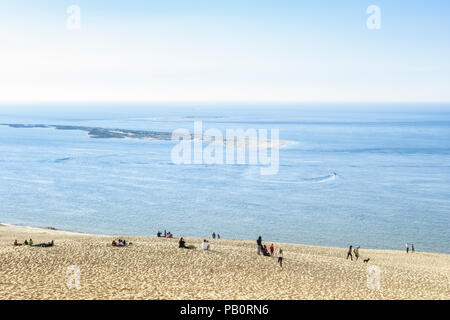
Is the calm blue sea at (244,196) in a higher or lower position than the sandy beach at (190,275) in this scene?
lower

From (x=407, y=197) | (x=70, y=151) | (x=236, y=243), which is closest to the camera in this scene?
(x=236, y=243)

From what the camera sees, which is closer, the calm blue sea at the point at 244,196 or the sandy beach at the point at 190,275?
the sandy beach at the point at 190,275

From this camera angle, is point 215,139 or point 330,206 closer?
point 330,206

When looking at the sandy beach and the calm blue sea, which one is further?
the calm blue sea

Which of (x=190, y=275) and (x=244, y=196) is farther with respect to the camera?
(x=244, y=196)

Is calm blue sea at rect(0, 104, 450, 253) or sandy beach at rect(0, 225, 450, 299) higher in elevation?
sandy beach at rect(0, 225, 450, 299)

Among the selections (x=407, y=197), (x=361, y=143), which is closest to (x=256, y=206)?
(x=407, y=197)

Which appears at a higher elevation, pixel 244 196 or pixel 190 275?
pixel 190 275

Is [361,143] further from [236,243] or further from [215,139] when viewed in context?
[236,243]
